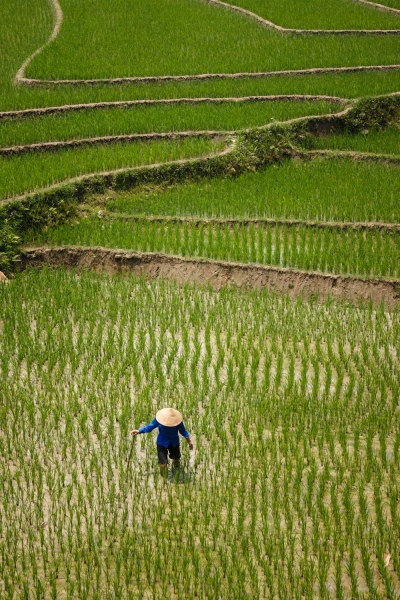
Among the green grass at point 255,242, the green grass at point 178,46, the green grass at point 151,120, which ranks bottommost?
the green grass at point 255,242

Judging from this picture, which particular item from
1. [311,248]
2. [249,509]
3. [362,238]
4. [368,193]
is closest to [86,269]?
[311,248]

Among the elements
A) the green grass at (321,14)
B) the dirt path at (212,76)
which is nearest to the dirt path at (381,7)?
the green grass at (321,14)

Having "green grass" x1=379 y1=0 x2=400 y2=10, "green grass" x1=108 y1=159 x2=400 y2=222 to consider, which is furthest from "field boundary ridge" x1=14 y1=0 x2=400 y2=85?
"green grass" x1=108 y1=159 x2=400 y2=222

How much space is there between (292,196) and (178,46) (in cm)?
746

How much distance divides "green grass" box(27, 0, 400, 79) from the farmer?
10.9 m

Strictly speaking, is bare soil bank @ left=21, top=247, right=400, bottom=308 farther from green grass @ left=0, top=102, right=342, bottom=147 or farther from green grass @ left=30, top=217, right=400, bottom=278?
green grass @ left=0, top=102, right=342, bottom=147

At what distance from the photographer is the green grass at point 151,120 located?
12.3 metres

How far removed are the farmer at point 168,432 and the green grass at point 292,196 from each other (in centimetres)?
522

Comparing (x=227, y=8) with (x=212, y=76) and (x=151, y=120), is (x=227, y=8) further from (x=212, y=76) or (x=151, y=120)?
(x=151, y=120)

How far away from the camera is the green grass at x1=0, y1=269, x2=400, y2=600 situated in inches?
175

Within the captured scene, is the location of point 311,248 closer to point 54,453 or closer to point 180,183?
point 180,183

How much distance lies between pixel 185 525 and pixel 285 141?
851 centimetres

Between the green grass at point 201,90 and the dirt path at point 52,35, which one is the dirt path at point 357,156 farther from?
the dirt path at point 52,35

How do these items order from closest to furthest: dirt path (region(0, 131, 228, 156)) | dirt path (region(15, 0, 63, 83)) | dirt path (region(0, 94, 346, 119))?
dirt path (region(0, 131, 228, 156)), dirt path (region(0, 94, 346, 119)), dirt path (region(15, 0, 63, 83))
